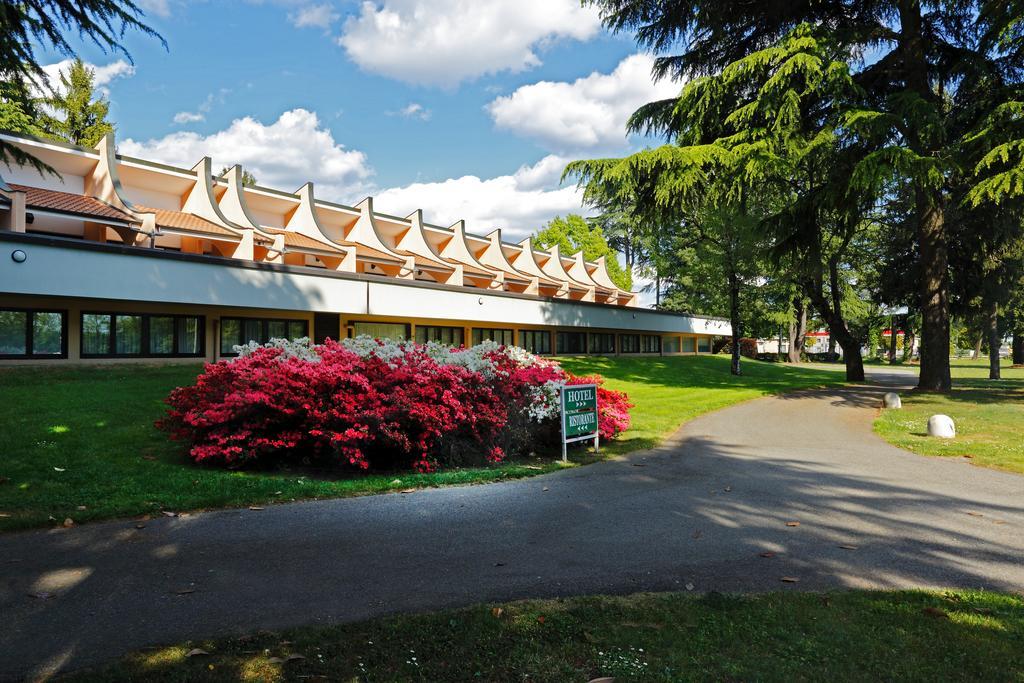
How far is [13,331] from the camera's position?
18.5m

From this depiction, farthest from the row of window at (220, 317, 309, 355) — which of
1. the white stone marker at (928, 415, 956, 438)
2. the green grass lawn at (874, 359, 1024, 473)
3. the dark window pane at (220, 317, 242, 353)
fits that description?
the white stone marker at (928, 415, 956, 438)

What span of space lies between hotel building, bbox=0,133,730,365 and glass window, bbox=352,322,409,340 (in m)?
0.07

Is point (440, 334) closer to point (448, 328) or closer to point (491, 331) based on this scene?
point (448, 328)

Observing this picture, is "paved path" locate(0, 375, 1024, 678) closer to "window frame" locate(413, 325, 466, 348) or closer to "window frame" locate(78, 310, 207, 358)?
"window frame" locate(78, 310, 207, 358)

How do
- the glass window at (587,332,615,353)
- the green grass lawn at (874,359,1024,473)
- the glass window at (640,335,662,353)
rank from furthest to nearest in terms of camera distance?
1. the glass window at (640,335,662,353)
2. the glass window at (587,332,615,353)
3. the green grass lawn at (874,359,1024,473)

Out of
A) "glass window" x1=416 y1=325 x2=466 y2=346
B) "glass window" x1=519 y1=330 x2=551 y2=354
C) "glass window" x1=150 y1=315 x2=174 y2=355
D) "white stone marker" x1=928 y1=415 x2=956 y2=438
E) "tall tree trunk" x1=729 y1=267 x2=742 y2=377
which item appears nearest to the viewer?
"white stone marker" x1=928 y1=415 x2=956 y2=438

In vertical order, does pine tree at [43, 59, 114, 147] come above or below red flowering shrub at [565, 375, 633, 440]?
above

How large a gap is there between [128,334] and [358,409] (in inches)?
624

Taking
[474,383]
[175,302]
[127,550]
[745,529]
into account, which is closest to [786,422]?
[474,383]

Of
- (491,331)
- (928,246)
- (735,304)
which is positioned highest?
(928,246)

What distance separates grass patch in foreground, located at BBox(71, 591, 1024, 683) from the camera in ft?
10.4

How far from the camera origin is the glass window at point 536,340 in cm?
3678

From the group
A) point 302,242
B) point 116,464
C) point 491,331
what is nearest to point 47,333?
point 302,242

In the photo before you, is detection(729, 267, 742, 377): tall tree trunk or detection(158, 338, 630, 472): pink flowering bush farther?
detection(729, 267, 742, 377): tall tree trunk
